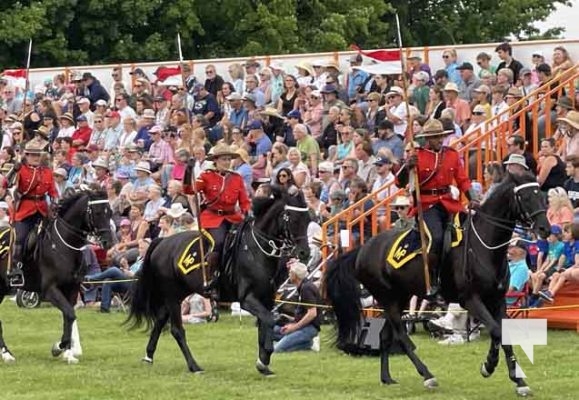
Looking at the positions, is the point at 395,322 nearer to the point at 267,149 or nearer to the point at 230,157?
the point at 230,157

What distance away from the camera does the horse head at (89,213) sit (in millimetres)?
A: 18828

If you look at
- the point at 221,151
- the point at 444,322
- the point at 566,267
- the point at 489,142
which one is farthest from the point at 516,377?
the point at 489,142

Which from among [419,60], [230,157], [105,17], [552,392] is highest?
[105,17]

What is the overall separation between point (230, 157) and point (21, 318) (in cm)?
704

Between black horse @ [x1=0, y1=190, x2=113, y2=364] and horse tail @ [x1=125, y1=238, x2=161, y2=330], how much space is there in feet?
1.99

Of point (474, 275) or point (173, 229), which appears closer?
point (474, 275)

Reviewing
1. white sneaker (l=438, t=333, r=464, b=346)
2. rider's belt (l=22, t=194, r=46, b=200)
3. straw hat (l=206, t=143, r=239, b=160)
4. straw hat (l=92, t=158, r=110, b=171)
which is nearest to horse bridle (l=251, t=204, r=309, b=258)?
straw hat (l=206, t=143, r=239, b=160)

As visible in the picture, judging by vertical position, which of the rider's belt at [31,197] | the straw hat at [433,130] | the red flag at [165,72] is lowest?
the rider's belt at [31,197]

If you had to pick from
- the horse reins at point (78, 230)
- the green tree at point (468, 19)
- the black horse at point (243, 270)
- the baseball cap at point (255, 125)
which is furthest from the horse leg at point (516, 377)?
the green tree at point (468, 19)

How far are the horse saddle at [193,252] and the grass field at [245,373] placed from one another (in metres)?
1.19

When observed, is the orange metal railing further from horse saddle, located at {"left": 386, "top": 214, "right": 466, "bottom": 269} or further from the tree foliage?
the tree foliage

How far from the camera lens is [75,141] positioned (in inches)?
1212

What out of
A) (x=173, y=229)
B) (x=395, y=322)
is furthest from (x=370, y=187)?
(x=395, y=322)

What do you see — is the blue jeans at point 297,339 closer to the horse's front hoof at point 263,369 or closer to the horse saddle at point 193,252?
the horse saddle at point 193,252
